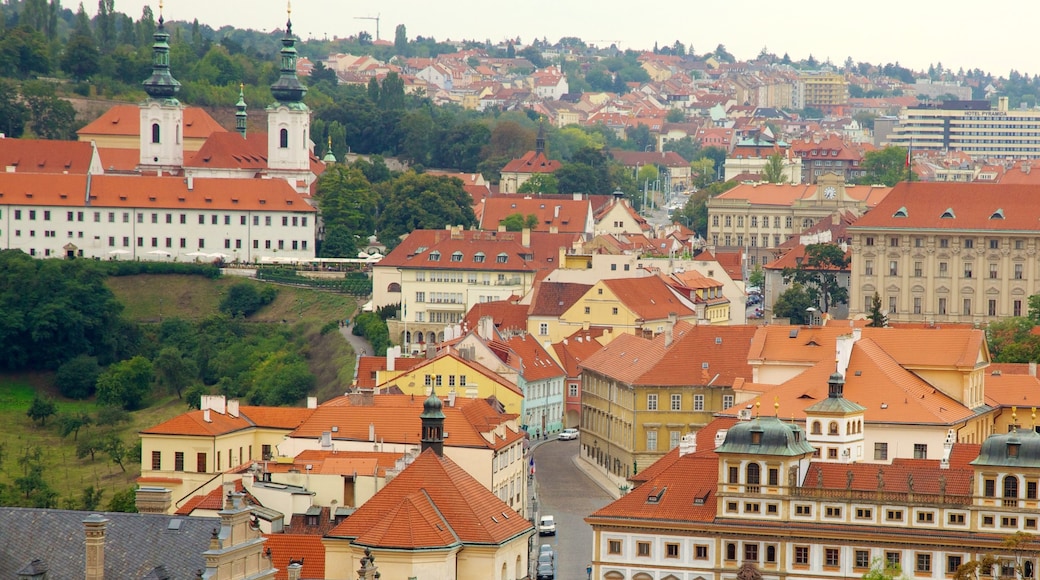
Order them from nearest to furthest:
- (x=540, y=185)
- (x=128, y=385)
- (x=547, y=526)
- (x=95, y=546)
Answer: (x=95, y=546), (x=547, y=526), (x=128, y=385), (x=540, y=185)

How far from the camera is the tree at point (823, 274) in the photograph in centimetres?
14575

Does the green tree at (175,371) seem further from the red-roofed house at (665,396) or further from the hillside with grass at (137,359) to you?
the red-roofed house at (665,396)

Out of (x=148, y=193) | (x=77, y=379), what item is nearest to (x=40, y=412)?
(x=77, y=379)

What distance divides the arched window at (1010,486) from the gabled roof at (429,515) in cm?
1391

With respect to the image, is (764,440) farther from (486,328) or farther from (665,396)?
(486,328)

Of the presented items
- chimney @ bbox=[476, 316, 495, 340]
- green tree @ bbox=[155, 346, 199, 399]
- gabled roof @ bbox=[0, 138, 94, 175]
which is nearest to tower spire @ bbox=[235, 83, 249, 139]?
gabled roof @ bbox=[0, 138, 94, 175]

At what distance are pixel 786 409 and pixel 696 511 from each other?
10.3 meters

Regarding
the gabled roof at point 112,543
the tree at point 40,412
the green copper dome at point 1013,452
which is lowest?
the tree at point 40,412

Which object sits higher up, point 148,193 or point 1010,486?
point 148,193

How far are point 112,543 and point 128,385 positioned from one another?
7720 centimetres

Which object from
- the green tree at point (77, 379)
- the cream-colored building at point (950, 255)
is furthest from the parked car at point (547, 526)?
the cream-colored building at point (950, 255)

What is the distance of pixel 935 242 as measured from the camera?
144m

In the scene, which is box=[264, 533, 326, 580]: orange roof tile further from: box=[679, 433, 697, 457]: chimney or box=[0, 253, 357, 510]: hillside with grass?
box=[0, 253, 357, 510]: hillside with grass

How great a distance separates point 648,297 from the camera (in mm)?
128750
